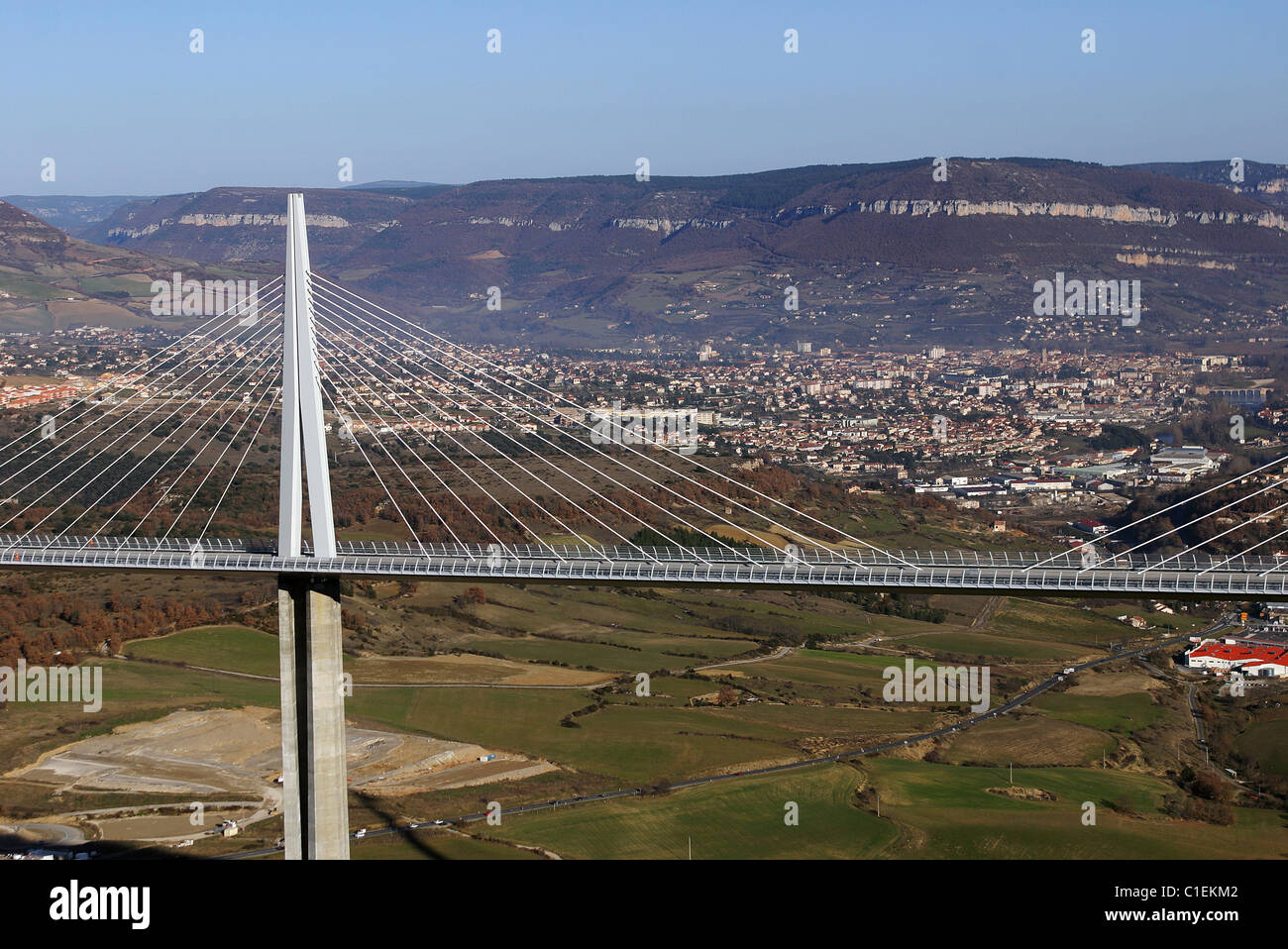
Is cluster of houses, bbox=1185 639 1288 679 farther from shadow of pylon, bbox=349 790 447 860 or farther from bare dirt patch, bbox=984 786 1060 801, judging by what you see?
shadow of pylon, bbox=349 790 447 860

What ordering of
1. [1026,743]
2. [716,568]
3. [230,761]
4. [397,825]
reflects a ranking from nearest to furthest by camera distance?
[716,568] → [397,825] → [230,761] → [1026,743]

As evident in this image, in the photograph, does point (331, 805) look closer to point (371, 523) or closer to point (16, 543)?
point (16, 543)

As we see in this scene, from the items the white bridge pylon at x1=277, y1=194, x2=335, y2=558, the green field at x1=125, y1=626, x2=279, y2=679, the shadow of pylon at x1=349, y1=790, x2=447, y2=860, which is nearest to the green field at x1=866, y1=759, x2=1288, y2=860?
the shadow of pylon at x1=349, y1=790, x2=447, y2=860

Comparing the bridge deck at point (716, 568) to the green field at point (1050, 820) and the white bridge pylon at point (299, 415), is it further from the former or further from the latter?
the green field at point (1050, 820)

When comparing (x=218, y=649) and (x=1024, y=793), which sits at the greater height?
(x=218, y=649)

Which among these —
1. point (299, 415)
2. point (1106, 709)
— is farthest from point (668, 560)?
point (1106, 709)

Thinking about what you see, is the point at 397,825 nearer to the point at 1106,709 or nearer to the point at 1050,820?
the point at 1050,820

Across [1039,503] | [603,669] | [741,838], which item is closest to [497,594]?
[603,669]
